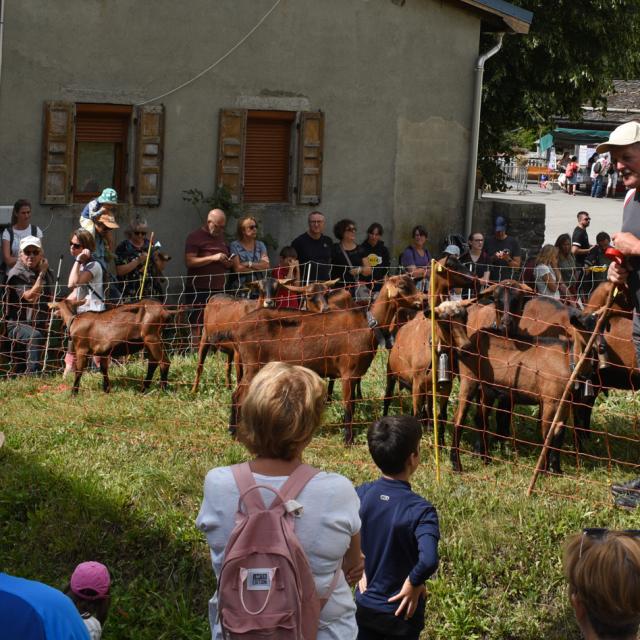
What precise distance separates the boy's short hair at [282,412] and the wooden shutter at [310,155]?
42.8ft

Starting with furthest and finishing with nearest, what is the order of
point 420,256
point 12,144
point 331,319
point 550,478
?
point 420,256, point 12,144, point 331,319, point 550,478

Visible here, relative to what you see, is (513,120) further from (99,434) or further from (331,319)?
(99,434)

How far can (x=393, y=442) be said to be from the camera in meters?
5.59

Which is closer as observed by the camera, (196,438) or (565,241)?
(196,438)

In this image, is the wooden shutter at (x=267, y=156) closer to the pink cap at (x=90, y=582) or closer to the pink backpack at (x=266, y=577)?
the pink cap at (x=90, y=582)

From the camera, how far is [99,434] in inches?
403

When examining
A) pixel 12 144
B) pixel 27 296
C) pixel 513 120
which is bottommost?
pixel 27 296

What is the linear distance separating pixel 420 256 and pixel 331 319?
5967mm

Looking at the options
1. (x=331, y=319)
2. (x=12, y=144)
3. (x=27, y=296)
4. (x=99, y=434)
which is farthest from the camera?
(x=12, y=144)

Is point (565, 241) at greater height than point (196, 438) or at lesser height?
greater

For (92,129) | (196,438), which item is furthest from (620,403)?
(92,129)

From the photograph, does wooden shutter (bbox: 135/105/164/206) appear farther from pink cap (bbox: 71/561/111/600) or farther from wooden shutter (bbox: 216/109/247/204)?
pink cap (bbox: 71/561/111/600)

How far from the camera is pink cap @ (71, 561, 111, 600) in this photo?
620 cm

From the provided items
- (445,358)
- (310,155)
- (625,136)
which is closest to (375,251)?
(310,155)
